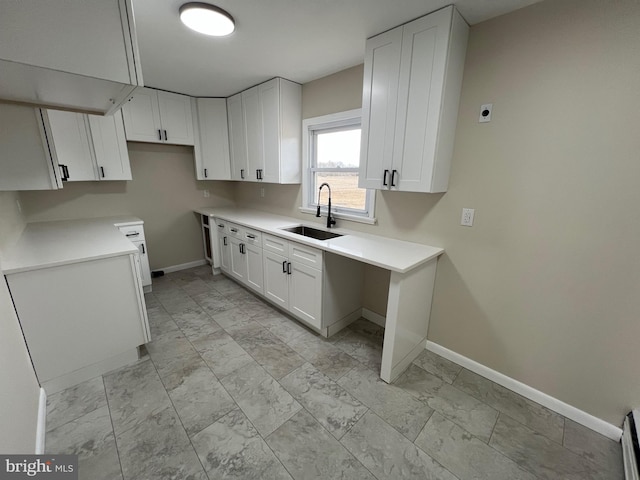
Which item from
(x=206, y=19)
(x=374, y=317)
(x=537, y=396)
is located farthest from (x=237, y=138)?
(x=537, y=396)

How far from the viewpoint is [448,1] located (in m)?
1.53

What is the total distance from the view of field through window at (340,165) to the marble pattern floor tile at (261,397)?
1.79m

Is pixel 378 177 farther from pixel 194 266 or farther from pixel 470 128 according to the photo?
pixel 194 266

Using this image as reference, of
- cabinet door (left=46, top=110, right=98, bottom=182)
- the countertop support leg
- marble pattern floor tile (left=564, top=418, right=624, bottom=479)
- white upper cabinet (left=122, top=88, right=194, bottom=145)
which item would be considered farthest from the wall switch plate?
cabinet door (left=46, top=110, right=98, bottom=182)

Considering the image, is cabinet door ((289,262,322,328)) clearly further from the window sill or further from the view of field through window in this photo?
the view of field through window

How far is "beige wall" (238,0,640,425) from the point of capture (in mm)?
1392

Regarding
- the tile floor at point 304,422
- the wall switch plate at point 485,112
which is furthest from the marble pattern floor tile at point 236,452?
the wall switch plate at point 485,112

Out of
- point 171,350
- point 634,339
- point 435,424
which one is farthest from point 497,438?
point 171,350

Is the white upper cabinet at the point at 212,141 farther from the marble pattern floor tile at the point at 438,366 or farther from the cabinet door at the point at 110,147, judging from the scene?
the marble pattern floor tile at the point at 438,366

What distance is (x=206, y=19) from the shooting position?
5.57ft

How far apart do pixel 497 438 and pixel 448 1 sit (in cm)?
261

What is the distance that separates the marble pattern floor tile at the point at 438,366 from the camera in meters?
2.04

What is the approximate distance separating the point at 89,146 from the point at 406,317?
12.4ft

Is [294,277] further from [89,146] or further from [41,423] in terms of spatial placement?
[89,146]
